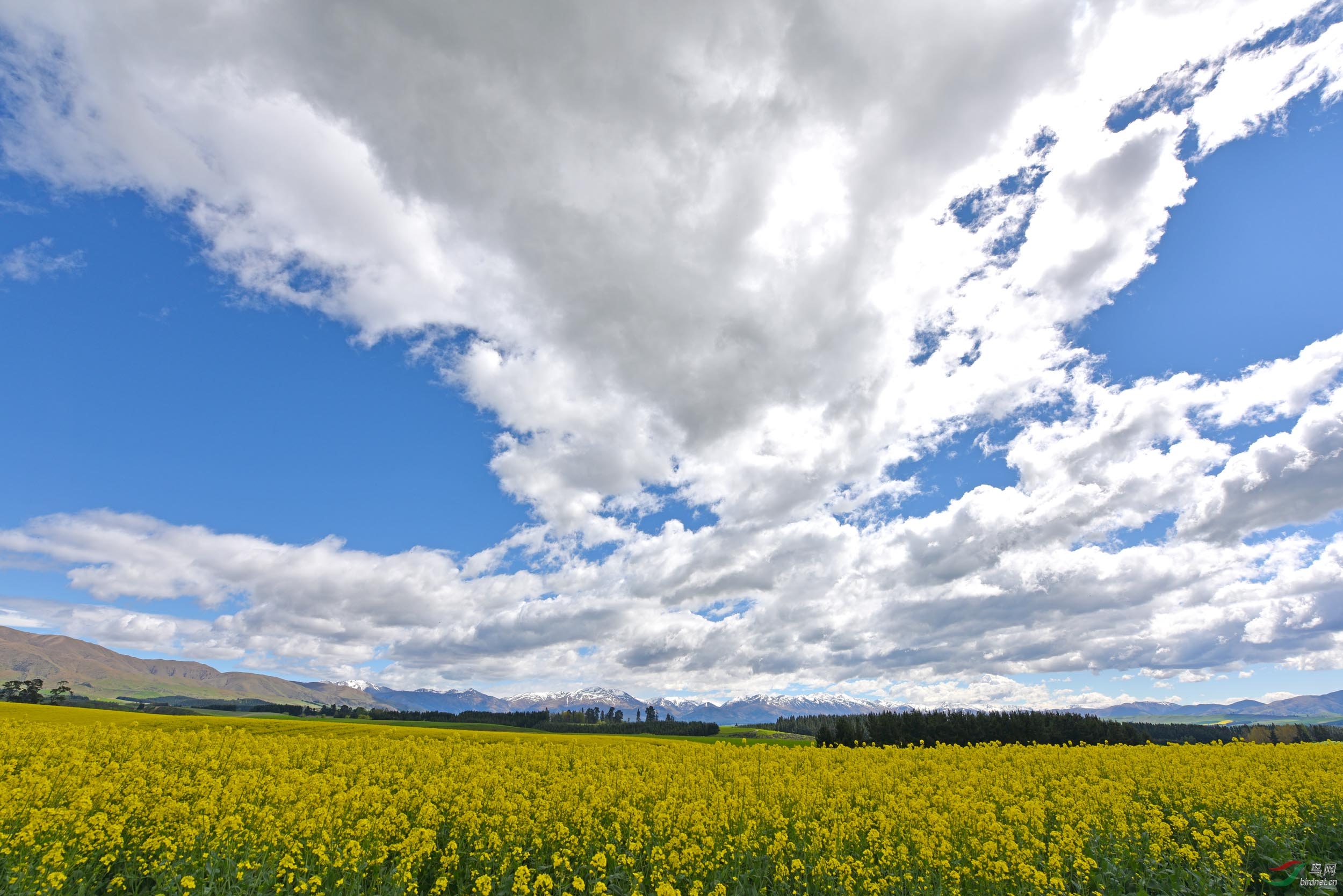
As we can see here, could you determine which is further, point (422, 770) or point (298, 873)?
point (422, 770)

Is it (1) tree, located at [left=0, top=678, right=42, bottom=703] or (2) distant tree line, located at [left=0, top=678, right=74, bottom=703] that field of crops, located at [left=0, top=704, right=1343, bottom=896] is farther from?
(1) tree, located at [left=0, top=678, right=42, bottom=703]

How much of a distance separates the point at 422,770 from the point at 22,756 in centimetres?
1393

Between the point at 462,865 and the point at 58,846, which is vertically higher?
the point at 58,846

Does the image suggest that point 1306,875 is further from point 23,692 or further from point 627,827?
point 23,692

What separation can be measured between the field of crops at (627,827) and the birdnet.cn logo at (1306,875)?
2.37 feet

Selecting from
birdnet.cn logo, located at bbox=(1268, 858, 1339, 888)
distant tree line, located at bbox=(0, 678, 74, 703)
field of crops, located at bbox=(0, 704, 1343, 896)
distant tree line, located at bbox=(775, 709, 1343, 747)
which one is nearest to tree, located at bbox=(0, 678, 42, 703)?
distant tree line, located at bbox=(0, 678, 74, 703)

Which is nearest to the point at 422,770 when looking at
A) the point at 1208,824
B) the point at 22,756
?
the point at 22,756

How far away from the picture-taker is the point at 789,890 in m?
12.7

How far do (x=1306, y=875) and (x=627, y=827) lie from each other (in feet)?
52.2

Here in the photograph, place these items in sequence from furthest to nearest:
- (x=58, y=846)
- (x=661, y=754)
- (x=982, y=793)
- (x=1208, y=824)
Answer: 1. (x=661, y=754)
2. (x=982, y=793)
3. (x=1208, y=824)
4. (x=58, y=846)

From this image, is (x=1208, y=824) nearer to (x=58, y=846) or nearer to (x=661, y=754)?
(x=661, y=754)

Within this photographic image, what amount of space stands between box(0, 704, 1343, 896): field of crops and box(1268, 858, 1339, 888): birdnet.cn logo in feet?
2.37

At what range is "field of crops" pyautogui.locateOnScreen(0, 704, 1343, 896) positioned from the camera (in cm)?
1198

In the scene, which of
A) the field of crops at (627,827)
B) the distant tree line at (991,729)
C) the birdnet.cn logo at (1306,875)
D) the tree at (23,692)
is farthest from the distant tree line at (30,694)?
the birdnet.cn logo at (1306,875)
